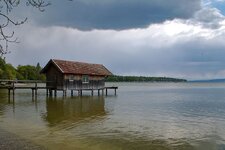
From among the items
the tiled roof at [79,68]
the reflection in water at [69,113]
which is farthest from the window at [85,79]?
the reflection in water at [69,113]

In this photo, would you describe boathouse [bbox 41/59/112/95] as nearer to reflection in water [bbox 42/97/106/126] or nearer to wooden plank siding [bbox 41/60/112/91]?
wooden plank siding [bbox 41/60/112/91]

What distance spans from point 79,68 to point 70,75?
8.36 feet

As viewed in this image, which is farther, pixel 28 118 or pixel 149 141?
pixel 28 118

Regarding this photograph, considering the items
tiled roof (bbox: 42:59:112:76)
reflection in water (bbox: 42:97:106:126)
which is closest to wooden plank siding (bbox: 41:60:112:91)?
tiled roof (bbox: 42:59:112:76)

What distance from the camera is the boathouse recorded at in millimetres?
47031

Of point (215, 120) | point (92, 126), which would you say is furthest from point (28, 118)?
point (215, 120)

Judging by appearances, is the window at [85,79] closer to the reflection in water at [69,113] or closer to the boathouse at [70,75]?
the boathouse at [70,75]

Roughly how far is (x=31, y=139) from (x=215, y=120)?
14.9 meters

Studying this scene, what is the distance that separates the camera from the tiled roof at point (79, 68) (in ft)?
154

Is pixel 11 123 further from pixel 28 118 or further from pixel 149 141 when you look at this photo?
pixel 149 141

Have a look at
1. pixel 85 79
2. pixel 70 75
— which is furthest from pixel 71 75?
pixel 85 79

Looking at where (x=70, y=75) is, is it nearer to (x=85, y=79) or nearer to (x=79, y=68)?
(x=79, y=68)

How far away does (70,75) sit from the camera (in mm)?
47750

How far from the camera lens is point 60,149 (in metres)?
14.2
